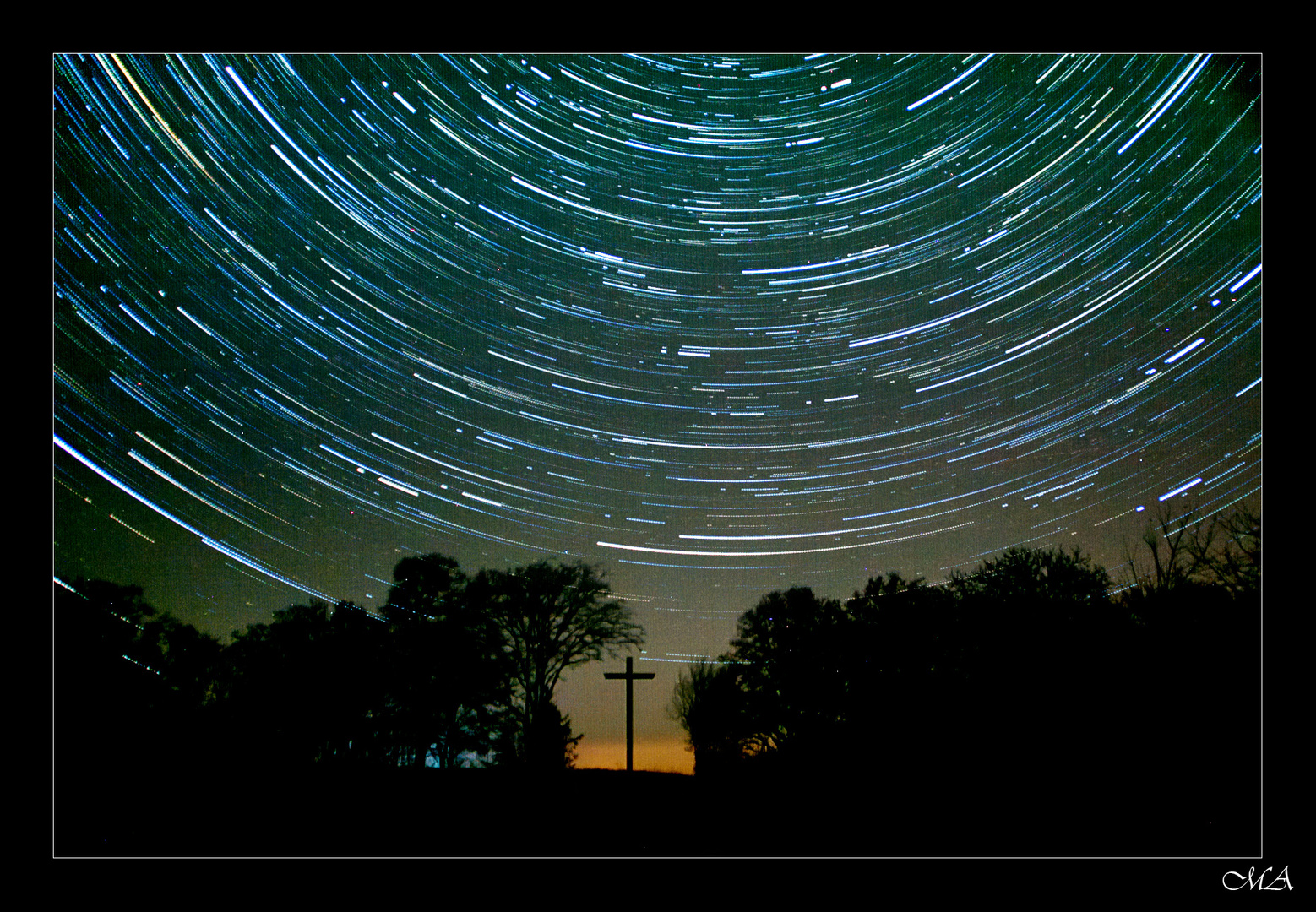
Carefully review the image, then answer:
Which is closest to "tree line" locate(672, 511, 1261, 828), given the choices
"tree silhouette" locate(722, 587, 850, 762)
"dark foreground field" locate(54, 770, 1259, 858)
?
"tree silhouette" locate(722, 587, 850, 762)

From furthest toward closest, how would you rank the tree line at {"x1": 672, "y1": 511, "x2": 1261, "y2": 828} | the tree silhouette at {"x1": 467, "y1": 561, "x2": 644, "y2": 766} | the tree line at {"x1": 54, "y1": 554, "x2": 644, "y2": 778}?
1. the tree silhouette at {"x1": 467, "y1": 561, "x2": 644, "y2": 766}
2. the tree line at {"x1": 54, "y1": 554, "x2": 644, "y2": 778}
3. the tree line at {"x1": 672, "y1": 511, "x2": 1261, "y2": 828}

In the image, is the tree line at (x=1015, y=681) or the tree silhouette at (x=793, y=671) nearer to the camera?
the tree line at (x=1015, y=681)

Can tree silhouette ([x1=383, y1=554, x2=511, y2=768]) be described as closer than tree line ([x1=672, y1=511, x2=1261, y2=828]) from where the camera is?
No

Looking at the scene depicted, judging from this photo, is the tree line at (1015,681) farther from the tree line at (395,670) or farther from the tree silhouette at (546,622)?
the tree line at (395,670)
